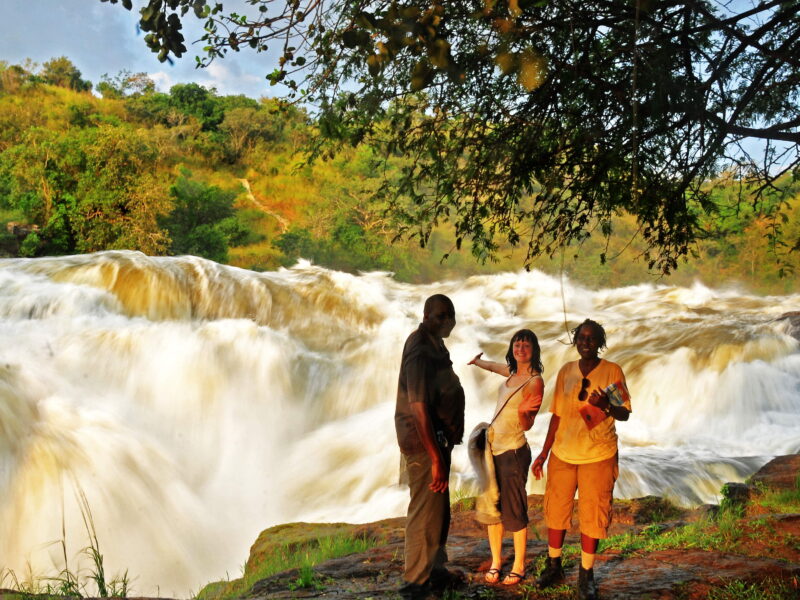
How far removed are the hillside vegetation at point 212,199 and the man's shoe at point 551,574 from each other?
10943 mm

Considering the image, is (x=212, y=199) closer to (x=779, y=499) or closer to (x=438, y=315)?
(x=779, y=499)

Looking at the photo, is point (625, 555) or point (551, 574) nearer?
point (551, 574)

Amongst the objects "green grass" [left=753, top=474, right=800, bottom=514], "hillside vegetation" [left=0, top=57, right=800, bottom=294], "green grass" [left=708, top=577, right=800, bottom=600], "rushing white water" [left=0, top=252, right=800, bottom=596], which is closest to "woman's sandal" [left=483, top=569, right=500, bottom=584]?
"green grass" [left=708, top=577, right=800, bottom=600]

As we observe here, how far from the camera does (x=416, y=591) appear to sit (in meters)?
4.12

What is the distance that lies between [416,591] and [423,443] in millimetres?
815

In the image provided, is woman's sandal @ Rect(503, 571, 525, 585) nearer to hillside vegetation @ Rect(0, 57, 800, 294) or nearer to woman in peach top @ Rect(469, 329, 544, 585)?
woman in peach top @ Rect(469, 329, 544, 585)

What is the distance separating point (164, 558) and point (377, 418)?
482 cm

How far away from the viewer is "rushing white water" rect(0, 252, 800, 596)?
9.16 metres

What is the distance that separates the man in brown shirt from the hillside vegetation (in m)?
11.2

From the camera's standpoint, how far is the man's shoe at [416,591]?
162 inches

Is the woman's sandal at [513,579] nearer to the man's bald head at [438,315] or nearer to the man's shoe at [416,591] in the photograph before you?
the man's shoe at [416,591]

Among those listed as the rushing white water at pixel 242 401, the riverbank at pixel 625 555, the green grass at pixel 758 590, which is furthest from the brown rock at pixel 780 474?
the green grass at pixel 758 590

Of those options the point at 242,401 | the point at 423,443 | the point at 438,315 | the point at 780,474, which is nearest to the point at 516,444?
the point at 423,443

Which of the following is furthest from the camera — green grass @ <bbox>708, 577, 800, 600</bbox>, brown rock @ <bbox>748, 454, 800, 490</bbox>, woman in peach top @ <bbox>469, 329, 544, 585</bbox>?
brown rock @ <bbox>748, 454, 800, 490</bbox>
